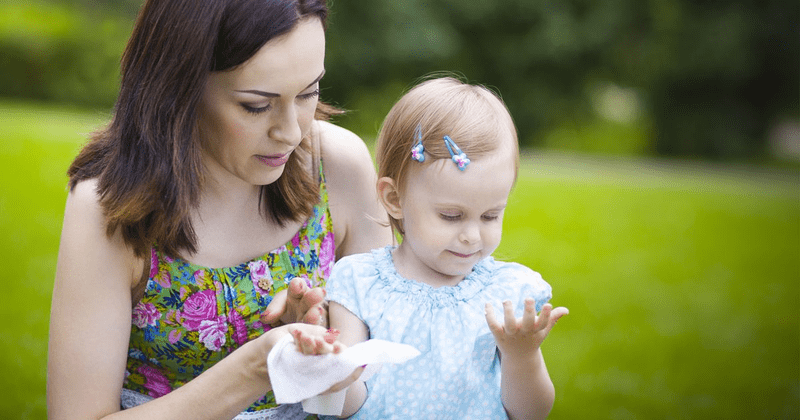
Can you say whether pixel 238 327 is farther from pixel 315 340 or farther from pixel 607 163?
→ pixel 607 163

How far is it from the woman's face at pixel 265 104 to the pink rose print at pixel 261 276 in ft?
1.08

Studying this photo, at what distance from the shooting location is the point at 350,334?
235 centimetres

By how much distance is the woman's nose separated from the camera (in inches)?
91.2

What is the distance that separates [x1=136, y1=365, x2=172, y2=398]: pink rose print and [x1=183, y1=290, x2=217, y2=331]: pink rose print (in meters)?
0.23

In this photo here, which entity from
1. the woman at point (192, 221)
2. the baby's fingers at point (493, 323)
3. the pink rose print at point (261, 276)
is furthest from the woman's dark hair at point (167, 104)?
the baby's fingers at point (493, 323)

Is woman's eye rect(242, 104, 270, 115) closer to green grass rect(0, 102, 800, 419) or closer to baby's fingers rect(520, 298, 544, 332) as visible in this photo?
green grass rect(0, 102, 800, 419)

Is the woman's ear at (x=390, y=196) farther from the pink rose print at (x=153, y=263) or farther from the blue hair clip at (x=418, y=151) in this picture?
the pink rose print at (x=153, y=263)

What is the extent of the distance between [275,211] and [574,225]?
6164 millimetres

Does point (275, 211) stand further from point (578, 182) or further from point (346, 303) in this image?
point (578, 182)

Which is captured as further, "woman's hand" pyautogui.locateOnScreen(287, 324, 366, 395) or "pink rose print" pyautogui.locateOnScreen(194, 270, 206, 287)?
"pink rose print" pyautogui.locateOnScreen(194, 270, 206, 287)

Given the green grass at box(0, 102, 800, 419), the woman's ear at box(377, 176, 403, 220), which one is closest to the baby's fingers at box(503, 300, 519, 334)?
the woman's ear at box(377, 176, 403, 220)

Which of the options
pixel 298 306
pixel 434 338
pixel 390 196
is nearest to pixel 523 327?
pixel 434 338

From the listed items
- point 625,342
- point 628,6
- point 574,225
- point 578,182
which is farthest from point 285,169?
point 628,6

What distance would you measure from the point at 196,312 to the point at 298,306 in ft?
1.09
